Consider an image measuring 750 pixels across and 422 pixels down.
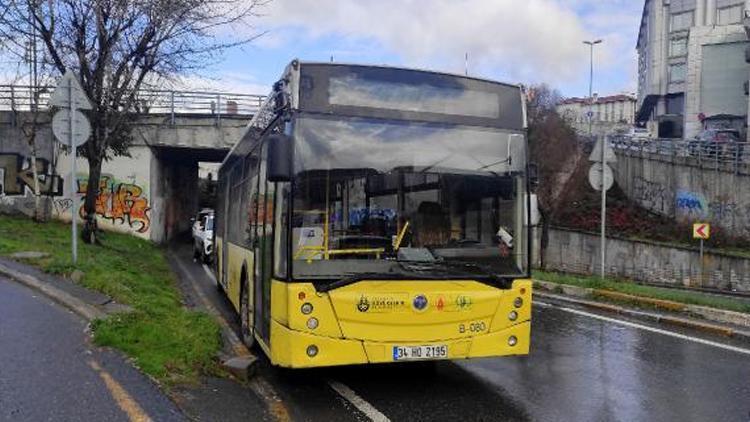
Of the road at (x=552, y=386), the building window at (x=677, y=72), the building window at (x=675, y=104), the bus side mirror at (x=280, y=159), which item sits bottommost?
the road at (x=552, y=386)

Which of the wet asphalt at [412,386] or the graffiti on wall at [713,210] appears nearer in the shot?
the wet asphalt at [412,386]

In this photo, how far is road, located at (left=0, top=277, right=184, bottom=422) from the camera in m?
5.52

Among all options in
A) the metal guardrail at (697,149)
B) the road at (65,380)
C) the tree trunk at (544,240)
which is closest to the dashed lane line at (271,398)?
the road at (65,380)

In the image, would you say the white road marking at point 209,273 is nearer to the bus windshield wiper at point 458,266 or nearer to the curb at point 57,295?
the curb at point 57,295

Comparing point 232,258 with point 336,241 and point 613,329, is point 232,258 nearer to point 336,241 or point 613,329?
point 336,241

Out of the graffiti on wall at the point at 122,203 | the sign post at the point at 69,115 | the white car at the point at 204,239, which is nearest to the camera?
the sign post at the point at 69,115

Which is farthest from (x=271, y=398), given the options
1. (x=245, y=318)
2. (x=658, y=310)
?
(x=658, y=310)

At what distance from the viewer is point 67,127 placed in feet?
39.9

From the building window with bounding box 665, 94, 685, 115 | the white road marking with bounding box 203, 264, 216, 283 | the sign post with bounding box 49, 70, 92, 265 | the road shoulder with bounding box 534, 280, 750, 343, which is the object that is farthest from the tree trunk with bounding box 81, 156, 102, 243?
the building window with bounding box 665, 94, 685, 115

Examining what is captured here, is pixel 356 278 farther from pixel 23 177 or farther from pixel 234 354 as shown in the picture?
pixel 23 177

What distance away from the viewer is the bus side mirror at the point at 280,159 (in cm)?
628

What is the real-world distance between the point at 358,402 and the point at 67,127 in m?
8.28

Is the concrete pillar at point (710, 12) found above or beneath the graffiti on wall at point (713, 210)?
above

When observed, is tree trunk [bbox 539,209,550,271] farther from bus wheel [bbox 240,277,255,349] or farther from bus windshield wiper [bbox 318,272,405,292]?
bus windshield wiper [bbox 318,272,405,292]
